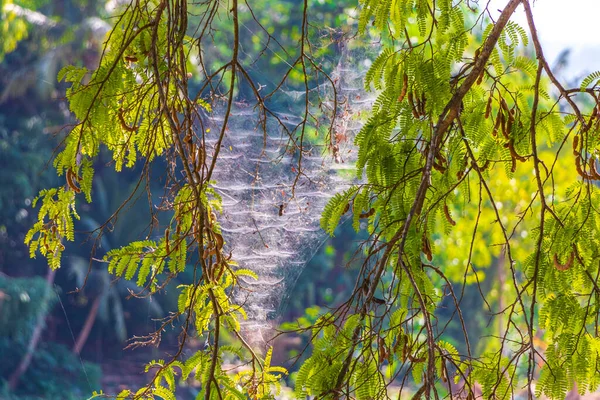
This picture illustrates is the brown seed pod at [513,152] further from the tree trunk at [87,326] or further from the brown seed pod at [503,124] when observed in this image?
the tree trunk at [87,326]

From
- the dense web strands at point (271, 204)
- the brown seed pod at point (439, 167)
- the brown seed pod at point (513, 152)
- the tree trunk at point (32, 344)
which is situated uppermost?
the brown seed pod at point (513, 152)

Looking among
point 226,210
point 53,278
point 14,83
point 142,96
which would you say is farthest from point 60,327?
point 142,96

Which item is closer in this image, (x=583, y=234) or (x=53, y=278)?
(x=583, y=234)

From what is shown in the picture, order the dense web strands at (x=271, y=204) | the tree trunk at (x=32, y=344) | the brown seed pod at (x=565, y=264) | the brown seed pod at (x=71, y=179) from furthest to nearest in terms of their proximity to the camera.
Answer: the tree trunk at (x=32, y=344) < the dense web strands at (x=271, y=204) < the brown seed pod at (x=71, y=179) < the brown seed pod at (x=565, y=264)

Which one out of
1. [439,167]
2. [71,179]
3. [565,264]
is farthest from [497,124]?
[71,179]

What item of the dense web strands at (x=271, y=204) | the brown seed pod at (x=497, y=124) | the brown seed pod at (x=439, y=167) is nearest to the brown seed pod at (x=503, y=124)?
the brown seed pod at (x=497, y=124)


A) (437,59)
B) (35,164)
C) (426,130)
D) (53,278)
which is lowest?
(53,278)

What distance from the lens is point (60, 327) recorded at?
25.5 feet

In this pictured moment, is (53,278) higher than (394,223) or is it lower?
lower

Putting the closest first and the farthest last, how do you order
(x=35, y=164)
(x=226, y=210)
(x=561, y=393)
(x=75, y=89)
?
(x=561, y=393)
(x=75, y=89)
(x=226, y=210)
(x=35, y=164)

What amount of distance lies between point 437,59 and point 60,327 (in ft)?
24.1

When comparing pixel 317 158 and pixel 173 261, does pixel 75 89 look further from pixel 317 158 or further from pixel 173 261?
pixel 317 158

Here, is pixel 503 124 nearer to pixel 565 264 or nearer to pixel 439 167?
pixel 439 167

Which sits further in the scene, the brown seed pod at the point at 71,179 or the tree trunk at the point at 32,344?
the tree trunk at the point at 32,344
